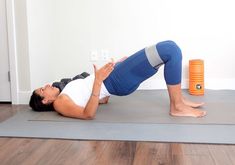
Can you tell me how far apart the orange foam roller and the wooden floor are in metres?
1.64

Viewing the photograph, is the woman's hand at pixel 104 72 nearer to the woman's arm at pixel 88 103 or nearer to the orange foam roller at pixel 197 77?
the woman's arm at pixel 88 103

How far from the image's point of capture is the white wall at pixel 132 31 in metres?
3.81

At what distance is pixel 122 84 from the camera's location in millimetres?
2602

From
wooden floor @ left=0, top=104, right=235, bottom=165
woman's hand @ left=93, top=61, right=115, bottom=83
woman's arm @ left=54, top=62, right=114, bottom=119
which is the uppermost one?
woman's hand @ left=93, top=61, right=115, bottom=83

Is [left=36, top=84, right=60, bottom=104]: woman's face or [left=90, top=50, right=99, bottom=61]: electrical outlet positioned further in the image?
[left=90, top=50, right=99, bottom=61]: electrical outlet

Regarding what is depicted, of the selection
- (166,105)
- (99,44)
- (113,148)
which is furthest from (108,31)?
(113,148)

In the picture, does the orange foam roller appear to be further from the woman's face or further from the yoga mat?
the woman's face

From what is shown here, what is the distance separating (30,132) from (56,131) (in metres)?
0.19

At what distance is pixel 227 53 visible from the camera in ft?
12.6

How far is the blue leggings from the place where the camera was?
2502 millimetres

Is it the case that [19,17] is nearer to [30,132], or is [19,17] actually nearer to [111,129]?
[30,132]

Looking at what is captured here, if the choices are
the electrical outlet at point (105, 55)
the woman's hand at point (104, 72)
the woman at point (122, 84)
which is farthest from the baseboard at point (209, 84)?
the woman's hand at point (104, 72)

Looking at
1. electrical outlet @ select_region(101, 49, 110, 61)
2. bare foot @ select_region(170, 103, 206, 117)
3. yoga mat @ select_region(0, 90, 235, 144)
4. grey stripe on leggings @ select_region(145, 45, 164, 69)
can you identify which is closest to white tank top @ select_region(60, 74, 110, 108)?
yoga mat @ select_region(0, 90, 235, 144)

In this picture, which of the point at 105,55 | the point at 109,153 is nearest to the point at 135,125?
the point at 109,153
